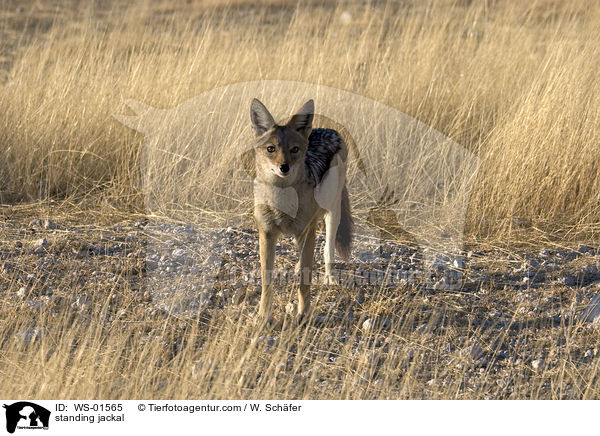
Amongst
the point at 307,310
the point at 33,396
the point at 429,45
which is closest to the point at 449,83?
the point at 429,45

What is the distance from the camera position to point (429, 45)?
7961 mm

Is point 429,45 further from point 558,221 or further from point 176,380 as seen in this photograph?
point 176,380

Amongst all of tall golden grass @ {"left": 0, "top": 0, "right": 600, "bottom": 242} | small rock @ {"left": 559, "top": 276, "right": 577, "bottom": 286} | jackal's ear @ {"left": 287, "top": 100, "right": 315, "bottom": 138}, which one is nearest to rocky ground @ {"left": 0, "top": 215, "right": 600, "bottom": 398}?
small rock @ {"left": 559, "top": 276, "right": 577, "bottom": 286}

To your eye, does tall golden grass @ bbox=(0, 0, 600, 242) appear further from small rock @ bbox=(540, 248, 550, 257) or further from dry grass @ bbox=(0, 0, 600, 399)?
small rock @ bbox=(540, 248, 550, 257)

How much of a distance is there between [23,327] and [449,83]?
4.67 m

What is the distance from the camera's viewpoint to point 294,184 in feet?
13.6

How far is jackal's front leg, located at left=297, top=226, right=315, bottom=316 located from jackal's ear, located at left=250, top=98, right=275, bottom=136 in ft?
2.03

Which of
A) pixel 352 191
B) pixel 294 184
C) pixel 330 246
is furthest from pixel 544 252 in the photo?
pixel 294 184

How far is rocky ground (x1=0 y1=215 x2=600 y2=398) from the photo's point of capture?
403 centimetres

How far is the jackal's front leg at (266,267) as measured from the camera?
4266 millimetres

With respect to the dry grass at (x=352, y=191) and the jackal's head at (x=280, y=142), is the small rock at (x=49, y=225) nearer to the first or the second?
the dry grass at (x=352, y=191)
